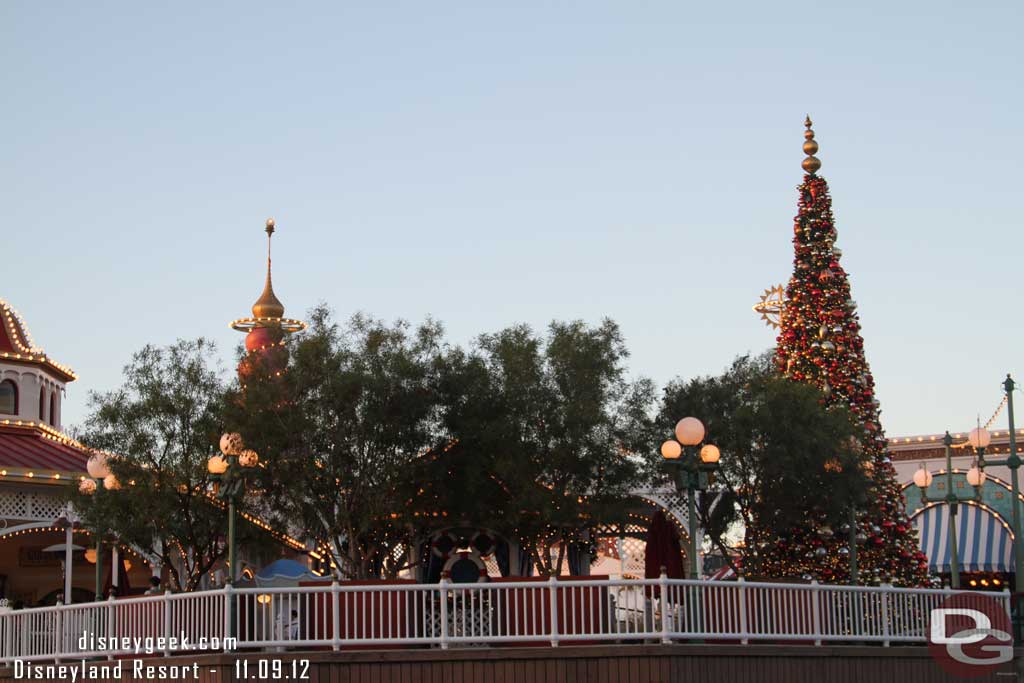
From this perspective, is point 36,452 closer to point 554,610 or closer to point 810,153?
point 810,153

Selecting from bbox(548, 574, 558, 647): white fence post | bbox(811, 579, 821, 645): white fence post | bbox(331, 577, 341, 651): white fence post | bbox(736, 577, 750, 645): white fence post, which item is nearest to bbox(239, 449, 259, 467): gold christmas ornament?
bbox(331, 577, 341, 651): white fence post

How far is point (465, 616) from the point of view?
62.0 ft

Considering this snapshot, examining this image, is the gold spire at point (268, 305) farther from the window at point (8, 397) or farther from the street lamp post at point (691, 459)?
the street lamp post at point (691, 459)

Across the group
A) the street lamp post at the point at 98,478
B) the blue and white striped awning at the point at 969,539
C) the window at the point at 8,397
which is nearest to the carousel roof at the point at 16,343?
the window at the point at 8,397

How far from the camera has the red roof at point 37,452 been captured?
37.0 metres

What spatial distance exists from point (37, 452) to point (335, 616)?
22.7 m

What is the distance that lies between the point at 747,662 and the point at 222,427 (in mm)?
13221

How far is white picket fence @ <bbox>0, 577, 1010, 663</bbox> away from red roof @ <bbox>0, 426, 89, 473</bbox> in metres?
17.8

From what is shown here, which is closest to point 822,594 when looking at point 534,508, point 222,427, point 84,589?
point 534,508

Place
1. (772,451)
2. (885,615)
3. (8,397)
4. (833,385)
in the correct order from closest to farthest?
1. (885,615)
2. (772,451)
3. (833,385)
4. (8,397)

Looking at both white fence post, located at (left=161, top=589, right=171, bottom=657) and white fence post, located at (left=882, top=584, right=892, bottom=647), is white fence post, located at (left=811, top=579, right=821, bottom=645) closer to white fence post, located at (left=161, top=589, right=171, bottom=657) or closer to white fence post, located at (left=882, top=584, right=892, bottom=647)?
white fence post, located at (left=882, top=584, right=892, bottom=647)

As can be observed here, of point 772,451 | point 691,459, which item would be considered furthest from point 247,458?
point 772,451

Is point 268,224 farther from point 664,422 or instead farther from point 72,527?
point 664,422

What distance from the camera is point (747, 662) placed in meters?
19.4
